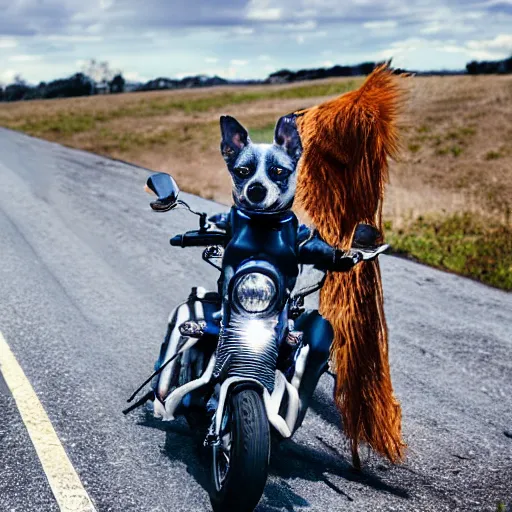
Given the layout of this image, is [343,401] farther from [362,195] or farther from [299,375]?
[362,195]

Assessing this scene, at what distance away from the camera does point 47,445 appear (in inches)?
167

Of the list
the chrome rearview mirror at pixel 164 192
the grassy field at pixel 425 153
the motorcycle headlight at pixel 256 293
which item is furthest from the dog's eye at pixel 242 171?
the grassy field at pixel 425 153

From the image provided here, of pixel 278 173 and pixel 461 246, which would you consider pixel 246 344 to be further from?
pixel 461 246

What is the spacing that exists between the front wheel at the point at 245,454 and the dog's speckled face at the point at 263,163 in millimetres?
921

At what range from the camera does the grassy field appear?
36.2 feet

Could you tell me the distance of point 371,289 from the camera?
14.3 feet

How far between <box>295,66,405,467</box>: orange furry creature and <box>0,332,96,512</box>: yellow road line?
156cm

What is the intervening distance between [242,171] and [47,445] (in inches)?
76.7

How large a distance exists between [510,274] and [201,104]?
5064cm

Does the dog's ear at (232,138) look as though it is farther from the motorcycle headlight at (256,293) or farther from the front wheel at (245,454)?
the front wheel at (245,454)

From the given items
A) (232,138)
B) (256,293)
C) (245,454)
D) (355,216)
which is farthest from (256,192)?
(245,454)

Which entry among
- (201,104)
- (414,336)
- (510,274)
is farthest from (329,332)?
(201,104)

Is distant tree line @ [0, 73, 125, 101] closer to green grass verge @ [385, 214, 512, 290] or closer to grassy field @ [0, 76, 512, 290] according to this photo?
grassy field @ [0, 76, 512, 290]

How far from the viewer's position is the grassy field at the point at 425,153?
36.2 ft
